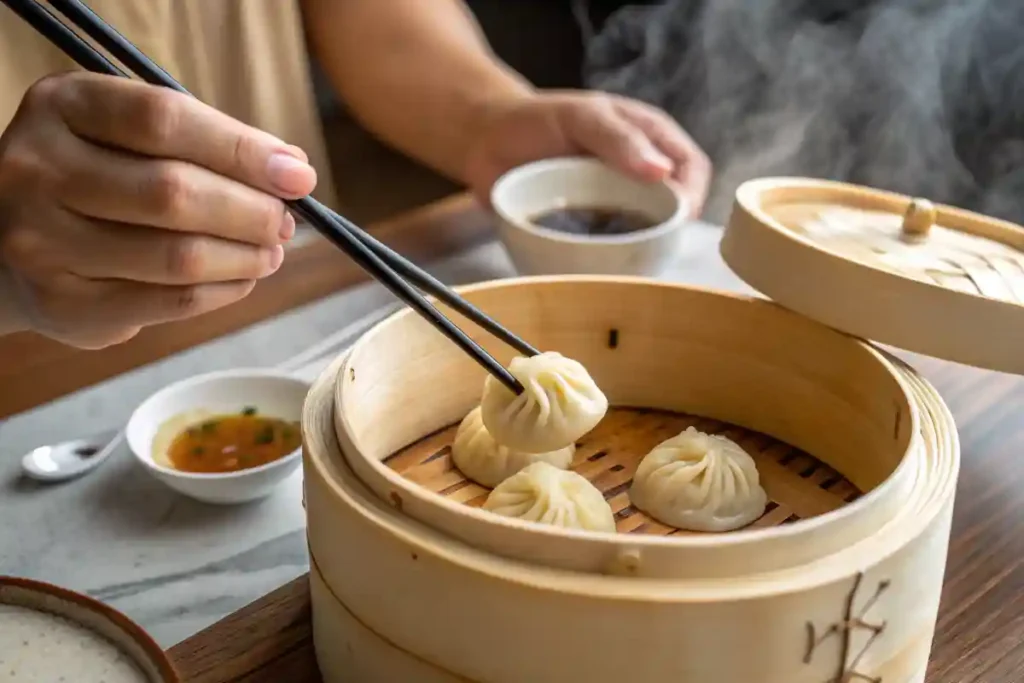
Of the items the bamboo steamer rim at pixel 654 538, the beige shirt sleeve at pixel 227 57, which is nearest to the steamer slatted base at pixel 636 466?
the bamboo steamer rim at pixel 654 538

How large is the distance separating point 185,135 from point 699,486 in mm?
654

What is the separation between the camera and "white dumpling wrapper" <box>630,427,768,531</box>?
1109 millimetres

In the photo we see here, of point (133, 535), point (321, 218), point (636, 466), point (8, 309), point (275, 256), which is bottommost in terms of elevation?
point (133, 535)

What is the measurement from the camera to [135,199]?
100cm

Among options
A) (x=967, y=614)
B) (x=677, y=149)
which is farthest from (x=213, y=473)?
(x=677, y=149)

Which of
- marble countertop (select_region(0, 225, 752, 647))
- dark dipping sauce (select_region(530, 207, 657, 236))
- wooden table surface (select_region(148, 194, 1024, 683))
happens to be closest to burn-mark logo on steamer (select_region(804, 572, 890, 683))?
wooden table surface (select_region(148, 194, 1024, 683))

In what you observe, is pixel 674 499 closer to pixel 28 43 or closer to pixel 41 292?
pixel 41 292

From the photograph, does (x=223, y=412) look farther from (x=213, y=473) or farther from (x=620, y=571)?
(x=620, y=571)

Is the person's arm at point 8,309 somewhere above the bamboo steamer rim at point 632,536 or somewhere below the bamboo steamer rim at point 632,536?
below

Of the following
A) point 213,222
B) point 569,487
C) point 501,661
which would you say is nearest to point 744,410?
point 569,487

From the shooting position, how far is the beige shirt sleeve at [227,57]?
6.01ft

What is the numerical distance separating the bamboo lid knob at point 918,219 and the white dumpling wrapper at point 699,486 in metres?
0.38

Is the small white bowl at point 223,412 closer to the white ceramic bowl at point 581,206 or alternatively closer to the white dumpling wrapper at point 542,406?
the white dumpling wrapper at point 542,406

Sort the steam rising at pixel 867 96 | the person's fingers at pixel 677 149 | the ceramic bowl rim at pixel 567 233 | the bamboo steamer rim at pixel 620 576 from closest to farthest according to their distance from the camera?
the bamboo steamer rim at pixel 620 576
the ceramic bowl rim at pixel 567 233
the person's fingers at pixel 677 149
the steam rising at pixel 867 96
